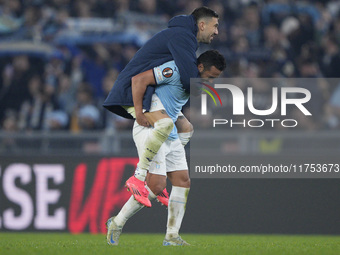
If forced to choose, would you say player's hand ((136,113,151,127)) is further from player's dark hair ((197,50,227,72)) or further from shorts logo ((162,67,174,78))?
player's dark hair ((197,50,227,72))

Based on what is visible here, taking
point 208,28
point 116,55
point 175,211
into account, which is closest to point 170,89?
point 208,28

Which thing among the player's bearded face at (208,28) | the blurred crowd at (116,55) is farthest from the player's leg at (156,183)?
the blurred crowd at (116,55)

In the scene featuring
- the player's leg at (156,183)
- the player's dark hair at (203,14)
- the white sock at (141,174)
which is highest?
the player's dark hair at (203,14)

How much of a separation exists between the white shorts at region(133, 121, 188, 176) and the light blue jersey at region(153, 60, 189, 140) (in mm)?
106

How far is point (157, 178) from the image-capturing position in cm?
666

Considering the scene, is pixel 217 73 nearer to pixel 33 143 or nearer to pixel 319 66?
pixel 33 143

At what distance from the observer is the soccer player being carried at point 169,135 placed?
6379 mm

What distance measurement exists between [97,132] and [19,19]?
439 cm

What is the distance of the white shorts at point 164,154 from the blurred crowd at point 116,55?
4665mm

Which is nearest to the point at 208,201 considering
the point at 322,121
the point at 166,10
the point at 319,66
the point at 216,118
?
the point at 216,118

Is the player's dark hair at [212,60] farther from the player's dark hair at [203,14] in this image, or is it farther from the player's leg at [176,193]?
the player's leg at [176,193]

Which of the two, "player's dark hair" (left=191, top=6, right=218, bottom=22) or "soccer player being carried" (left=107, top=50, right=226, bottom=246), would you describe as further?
"player's dark hair" (left=191, top=6, right=218, bottom=22)

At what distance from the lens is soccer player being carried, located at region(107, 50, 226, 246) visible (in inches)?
251

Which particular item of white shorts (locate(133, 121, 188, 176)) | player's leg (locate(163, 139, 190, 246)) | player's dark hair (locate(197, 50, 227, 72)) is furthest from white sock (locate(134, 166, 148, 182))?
player's dark hair (locate(197, 50, 227, 72))
